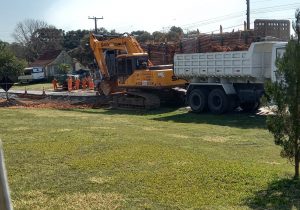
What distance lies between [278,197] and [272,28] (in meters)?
27.3

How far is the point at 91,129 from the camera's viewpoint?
530 inches

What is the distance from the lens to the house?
7619cm

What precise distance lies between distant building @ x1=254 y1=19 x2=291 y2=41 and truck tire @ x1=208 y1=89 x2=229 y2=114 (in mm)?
11825

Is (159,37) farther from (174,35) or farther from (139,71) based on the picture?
(139,71)

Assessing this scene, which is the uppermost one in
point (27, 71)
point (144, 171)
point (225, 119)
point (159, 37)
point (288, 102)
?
point (159, 37)

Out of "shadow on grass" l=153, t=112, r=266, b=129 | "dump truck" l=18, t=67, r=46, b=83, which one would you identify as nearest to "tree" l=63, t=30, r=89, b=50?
"dump truck" l=18, t=67, r=46, b=83

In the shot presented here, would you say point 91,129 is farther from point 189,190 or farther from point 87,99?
point 87,99

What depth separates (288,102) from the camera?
693cm

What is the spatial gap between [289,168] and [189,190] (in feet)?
8.72

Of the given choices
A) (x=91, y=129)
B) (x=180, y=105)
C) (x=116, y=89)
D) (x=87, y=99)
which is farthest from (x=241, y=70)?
(x=87, y=99)

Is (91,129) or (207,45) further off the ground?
(207,45)

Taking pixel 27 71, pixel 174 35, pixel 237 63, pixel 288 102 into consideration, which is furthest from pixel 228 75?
pixel 27 71

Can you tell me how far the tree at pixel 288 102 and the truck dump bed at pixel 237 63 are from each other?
11.1 metres

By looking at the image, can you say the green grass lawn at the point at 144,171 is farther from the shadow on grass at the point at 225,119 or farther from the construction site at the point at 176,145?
the shadow on grass at the point at 225,119
